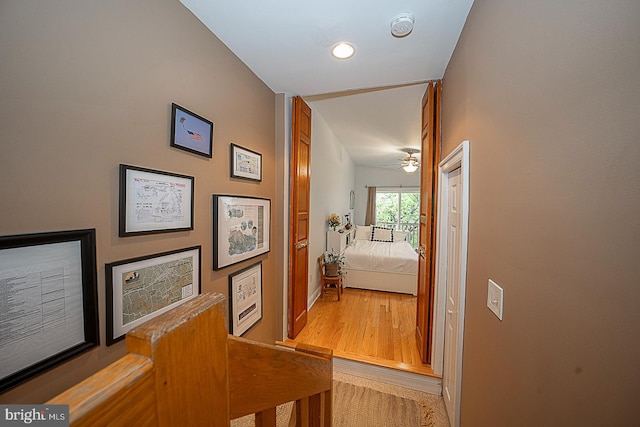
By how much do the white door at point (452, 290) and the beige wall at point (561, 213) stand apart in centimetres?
54

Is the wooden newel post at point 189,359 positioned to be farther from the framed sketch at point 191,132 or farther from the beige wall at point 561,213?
the framed sketch at point 191,132

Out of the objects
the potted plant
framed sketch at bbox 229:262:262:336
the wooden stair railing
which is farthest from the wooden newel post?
the potted plant

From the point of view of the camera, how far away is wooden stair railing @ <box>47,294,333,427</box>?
0.29m

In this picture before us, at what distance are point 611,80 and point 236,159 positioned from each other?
1.85 meters

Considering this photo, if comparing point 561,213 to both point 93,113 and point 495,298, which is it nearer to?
point 495,298

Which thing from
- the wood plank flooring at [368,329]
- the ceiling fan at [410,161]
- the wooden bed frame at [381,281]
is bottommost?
the wood plank flooring at [368,329]

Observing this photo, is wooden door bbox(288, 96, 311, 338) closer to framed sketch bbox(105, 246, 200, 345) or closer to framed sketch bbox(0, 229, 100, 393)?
framed sketch bbox(105, 246, 200, 345)

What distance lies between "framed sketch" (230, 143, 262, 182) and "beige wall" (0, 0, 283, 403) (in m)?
0.25

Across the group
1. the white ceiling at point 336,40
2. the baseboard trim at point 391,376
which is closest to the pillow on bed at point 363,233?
the white ceiling at point 336,40

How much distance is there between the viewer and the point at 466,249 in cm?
142

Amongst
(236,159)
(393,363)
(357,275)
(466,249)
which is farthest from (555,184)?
(357,275)

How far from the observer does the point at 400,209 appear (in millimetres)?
7699

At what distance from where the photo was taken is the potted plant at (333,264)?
3.99 meters

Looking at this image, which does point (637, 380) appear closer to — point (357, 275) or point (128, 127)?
point (128, 127)
